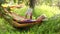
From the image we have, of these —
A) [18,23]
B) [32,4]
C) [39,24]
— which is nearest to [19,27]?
[18,23]

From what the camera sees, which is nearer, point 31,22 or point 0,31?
point 0,31

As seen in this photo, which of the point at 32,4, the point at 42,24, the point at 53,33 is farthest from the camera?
the point at 32,4

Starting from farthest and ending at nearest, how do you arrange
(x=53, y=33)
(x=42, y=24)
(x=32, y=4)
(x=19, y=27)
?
(x=32, y=4) → (x=19, y=27) → (x=42, y=24) → (x=53, y=33)

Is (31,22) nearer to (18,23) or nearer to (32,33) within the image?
(18,23)

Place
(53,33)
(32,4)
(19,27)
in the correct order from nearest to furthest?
1. (53,33)
2. (19,27)
3. (32,4)

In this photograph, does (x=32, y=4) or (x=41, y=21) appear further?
(x=32, y=4)

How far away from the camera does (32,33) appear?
5512 mm

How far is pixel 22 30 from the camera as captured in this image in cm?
645

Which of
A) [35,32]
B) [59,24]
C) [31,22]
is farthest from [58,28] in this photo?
[31,22]

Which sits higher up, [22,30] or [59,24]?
[59,24]

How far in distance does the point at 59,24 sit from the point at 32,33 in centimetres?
77

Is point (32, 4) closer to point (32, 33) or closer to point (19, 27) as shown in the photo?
point (19, 27)

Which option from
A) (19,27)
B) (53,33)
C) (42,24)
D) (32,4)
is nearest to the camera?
(53,33)

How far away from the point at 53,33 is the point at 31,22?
108 centimetres
